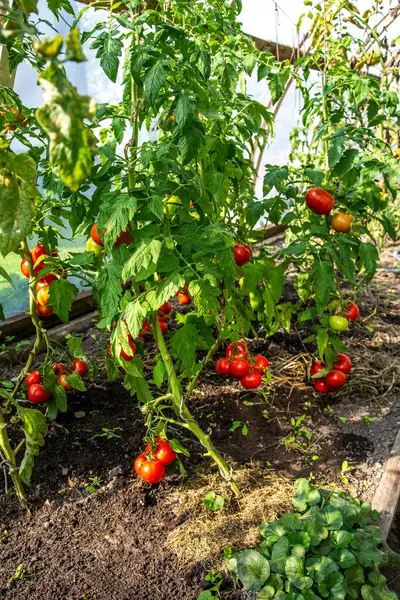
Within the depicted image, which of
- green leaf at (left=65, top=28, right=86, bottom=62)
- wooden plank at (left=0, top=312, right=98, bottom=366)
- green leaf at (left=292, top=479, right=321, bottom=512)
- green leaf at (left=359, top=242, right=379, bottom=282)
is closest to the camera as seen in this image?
green leaf at (left=65, top=28, right=86, bottom=62)

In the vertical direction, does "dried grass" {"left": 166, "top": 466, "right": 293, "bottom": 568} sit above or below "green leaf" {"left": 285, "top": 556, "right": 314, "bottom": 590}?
below

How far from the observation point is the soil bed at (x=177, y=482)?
138cm

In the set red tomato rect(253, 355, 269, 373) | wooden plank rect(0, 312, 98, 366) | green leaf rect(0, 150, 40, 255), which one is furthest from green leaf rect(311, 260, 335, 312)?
green leaf rect(0, 150, 40, 255)

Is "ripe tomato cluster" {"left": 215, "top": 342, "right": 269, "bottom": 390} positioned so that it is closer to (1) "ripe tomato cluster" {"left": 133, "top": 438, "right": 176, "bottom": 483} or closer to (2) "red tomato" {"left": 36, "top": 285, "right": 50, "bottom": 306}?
(1) "ripe tomato cluster" {"left": 133, "top": 438, "right": 176, "bottom": 483}

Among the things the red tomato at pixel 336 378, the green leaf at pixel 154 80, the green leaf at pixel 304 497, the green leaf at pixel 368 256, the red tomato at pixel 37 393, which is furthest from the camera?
the red tomato at pixel 336 378

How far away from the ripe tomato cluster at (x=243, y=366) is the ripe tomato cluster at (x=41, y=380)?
0.56 m

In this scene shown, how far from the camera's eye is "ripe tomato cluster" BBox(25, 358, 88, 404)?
182 cm

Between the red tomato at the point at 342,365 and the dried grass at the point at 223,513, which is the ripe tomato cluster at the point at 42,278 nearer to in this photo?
the dried grass at the point at 223,513

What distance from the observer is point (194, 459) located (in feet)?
5.92

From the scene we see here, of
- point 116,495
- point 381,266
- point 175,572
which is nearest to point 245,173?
point 116,495

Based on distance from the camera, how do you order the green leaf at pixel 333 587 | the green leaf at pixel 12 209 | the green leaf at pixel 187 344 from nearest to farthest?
the green leaf at pixel 12 209 < the green leaf at pixel 333 587 < the green leaf at pixel 187 344

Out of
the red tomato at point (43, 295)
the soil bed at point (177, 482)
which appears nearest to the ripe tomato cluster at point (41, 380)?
the soil bed at point (177, 482)

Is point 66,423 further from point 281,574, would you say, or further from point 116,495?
point 281,574

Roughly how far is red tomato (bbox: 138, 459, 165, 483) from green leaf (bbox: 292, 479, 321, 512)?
41 centimetres
